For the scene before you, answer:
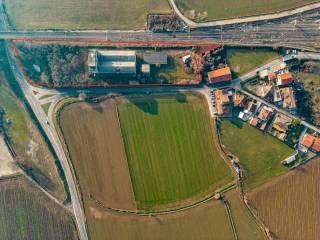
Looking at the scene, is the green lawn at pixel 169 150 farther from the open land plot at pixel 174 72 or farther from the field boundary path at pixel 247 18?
the field boundary path at pixel 247 18

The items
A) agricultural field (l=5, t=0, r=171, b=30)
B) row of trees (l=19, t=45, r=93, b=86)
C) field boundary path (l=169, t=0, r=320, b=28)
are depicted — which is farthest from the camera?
agricultural field (l=5, t=0, r=171, b=30)

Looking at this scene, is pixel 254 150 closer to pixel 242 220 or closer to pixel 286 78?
pixel 242 220

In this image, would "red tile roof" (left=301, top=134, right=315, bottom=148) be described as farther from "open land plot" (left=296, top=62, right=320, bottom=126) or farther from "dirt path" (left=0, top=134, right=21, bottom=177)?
"dirt path" (left=0, top=134, right=21, bottom=177)

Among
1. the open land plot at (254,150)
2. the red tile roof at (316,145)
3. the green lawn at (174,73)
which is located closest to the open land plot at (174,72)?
the green lawn at (174,73)

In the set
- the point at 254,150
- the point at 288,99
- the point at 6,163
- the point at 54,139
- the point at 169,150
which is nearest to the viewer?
the point at 288,99

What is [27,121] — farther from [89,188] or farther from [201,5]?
[201,5]

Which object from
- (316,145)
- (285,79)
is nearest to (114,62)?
(285,79)

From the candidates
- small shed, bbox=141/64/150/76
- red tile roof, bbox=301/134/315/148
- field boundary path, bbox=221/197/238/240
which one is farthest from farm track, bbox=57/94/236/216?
small shed, bbox=141/64/150/76
